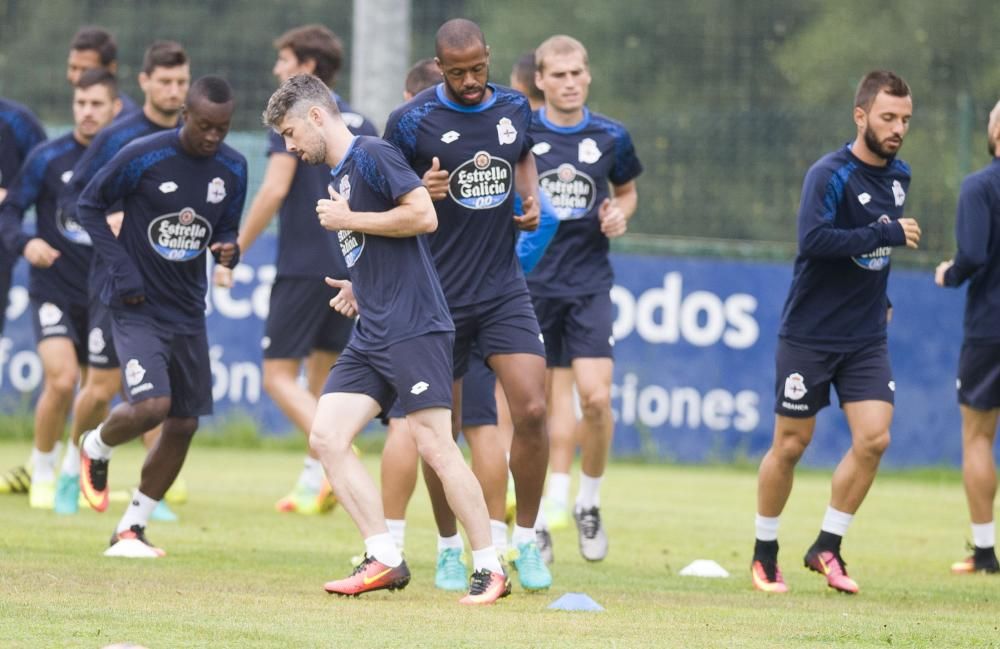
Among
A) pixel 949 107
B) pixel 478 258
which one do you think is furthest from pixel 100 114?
pixel 949 107

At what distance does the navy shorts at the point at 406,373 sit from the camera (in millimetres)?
7227

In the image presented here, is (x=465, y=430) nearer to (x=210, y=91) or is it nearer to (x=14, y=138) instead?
(x=210, y=91)

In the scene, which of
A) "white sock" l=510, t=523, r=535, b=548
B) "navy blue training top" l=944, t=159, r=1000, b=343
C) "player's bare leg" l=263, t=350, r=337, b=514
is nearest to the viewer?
"white sock" l=510, t=523, r=535, b=548

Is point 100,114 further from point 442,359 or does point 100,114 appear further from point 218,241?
point 442,359

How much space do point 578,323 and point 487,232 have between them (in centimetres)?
228

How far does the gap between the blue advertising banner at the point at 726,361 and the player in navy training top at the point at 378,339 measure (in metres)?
8.89

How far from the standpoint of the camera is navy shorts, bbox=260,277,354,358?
37.0 ft

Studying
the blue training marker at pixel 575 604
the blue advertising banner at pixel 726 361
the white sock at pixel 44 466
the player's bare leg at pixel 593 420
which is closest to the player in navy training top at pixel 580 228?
the player's bare leg at pixel 593 420

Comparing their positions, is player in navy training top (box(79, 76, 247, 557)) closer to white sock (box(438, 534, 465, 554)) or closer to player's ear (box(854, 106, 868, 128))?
white sock (box(438, 534, 465, 554))

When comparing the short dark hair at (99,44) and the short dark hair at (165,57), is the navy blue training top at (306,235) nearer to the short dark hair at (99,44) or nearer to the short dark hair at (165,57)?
the short dark hair at (165,57)

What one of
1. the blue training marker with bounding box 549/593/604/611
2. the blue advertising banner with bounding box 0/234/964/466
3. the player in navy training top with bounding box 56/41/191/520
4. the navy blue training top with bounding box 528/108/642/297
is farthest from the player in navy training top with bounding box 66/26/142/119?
the blue training marker with bounding box 549/593/604/611

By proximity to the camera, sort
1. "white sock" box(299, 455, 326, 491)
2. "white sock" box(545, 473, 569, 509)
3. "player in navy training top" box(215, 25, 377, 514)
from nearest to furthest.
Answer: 1. "white sock" box(545, 473, 569, 509)
2. "player in navy training top" box(215, 25, 377, 514)
3. "white sock" box(299, 455, 326, 491)

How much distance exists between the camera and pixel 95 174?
9.18 m

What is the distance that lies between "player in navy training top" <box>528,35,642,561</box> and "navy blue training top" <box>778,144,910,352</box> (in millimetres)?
1498
